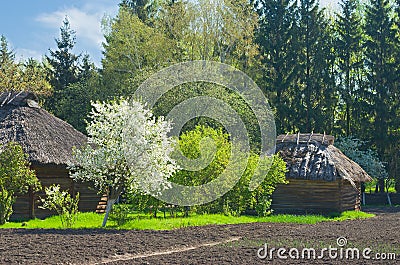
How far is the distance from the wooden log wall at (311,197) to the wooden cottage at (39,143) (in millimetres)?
9356

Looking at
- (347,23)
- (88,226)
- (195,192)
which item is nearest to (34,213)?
(88,226)

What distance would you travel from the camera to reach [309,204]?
29.6 meters

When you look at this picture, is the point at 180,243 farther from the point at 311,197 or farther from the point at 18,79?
the point at 18,79

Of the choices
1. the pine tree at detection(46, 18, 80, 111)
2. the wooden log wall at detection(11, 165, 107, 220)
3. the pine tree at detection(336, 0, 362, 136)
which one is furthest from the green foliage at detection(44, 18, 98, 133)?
the pine tree at detection(336, 0, 362, 136)

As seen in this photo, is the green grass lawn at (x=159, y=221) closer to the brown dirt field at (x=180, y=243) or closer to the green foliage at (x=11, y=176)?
the green foliage at (x=11, y=176)

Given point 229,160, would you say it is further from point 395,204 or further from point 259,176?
point 395,204

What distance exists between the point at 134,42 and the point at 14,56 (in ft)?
47.0

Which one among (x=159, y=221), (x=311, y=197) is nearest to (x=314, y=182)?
(x=311, y=197)

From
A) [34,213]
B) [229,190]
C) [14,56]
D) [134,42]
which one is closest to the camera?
[34,213]

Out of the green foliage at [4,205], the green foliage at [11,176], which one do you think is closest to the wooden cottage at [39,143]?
the green foliage at [11,176]

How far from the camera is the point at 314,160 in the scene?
30.1 m

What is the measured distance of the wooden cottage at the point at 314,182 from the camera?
1147 inches

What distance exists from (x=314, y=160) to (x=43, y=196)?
46.0ft

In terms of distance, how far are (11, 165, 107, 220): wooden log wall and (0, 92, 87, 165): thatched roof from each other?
581 mm
